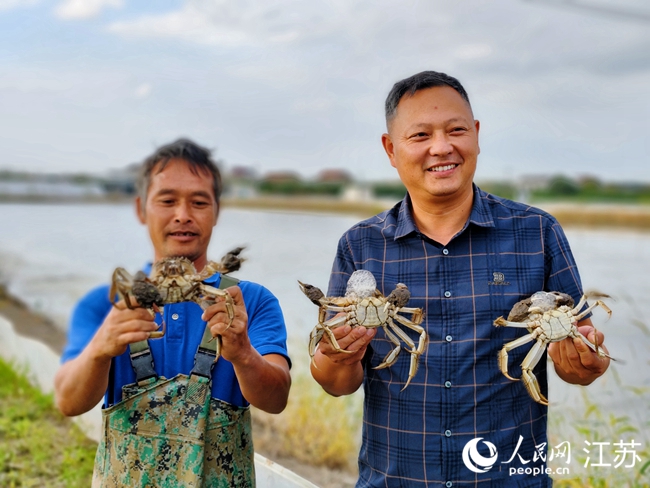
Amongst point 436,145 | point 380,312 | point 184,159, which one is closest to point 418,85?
point 436,145

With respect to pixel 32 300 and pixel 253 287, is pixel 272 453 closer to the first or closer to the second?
pixel 253 287

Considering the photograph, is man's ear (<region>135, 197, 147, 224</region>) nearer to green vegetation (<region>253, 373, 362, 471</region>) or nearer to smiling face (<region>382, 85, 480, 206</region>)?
smiling face (<region>382, 85, 480, 206</region>)

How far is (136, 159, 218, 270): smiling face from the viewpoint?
342 cm

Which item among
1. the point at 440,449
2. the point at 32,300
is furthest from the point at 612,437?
the point at 32,300

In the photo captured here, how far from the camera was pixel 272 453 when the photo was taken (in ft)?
24.1

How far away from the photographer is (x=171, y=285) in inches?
127

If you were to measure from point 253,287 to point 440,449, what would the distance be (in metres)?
1.28

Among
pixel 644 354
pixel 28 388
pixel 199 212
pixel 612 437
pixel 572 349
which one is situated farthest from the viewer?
pixel 28 388

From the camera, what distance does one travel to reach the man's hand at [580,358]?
3.19 m

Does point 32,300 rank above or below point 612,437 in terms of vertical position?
above

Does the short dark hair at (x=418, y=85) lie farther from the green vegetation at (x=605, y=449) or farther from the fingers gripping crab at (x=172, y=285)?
the green vegetation at (x=605, y=449)

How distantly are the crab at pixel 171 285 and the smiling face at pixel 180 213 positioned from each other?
0.11 meters

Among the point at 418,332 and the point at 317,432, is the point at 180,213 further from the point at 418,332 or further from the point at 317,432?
the point at 317,432

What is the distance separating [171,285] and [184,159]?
0.74 meters
